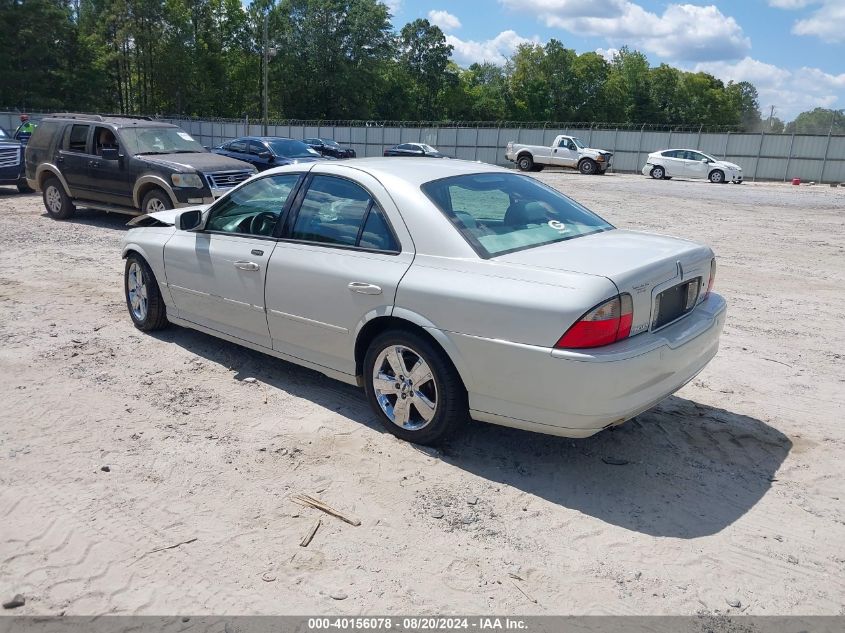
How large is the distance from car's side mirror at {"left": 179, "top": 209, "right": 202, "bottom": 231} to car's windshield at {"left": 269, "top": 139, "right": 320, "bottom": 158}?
1357cm

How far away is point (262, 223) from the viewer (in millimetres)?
5016

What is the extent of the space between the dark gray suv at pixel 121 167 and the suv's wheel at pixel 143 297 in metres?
5.12

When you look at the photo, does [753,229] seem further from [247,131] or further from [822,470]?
[247,131]

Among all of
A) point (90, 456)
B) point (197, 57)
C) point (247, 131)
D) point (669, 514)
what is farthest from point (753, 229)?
point (197, 57)

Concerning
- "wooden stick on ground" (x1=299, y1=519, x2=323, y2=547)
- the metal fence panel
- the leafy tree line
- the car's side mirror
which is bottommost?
"wooden stick on ground" (x1=299, y1=519, x2=323, y2=547)

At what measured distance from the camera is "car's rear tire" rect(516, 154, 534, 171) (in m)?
34.7

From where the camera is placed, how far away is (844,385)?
5305mm

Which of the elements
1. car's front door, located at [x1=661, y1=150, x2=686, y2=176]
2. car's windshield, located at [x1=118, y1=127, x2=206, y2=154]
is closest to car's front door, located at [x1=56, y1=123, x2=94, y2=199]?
car's windshield, located at [x1=118, y1=127, x2=206, y2=154]

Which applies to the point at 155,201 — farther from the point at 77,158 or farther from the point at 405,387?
the point at 405,387

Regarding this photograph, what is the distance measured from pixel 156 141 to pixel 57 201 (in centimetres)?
259

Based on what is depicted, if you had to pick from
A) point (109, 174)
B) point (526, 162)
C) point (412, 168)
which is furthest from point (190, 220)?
point (526, 162)

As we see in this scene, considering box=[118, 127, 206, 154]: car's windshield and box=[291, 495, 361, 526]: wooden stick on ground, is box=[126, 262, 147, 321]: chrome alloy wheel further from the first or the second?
box=[118, 127, 206, 154]: car's windshield

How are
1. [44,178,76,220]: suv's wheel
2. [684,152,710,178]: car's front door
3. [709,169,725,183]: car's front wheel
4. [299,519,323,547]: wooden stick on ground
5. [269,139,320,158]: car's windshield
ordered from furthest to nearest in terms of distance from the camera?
[684,152,710,178]: car's front door < [709,169,725,183]: car's front wheel < [269,139,320,158]: car's windshield < [44,178,76,220]: suv's wheel < [299,519,323,547]: wooden stick on ground

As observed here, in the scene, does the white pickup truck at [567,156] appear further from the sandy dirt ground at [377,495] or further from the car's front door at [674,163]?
the sandy dirt ground at [377,495]
